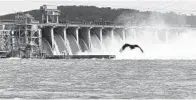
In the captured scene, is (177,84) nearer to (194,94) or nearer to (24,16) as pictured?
(194,94)

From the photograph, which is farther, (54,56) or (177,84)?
(54,56)

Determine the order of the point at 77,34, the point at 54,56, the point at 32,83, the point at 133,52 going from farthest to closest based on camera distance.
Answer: the point at 77,34 < the point at 133,52 < the point at 54,56 < the point at 32,83

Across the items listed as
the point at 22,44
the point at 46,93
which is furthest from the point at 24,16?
the point at 46,93

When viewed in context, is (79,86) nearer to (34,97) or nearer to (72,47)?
(34,97)

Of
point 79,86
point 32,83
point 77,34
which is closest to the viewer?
point 79,86

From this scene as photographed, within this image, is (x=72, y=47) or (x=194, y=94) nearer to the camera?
(x=194, y=94)

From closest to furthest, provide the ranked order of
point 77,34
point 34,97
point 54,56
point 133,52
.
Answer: point 34,97
point 54,56
point 133,52
point 77,34

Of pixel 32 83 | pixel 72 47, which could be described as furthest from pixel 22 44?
pixel 32 83

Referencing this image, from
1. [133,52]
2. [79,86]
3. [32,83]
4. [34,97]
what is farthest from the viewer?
[133,52]
